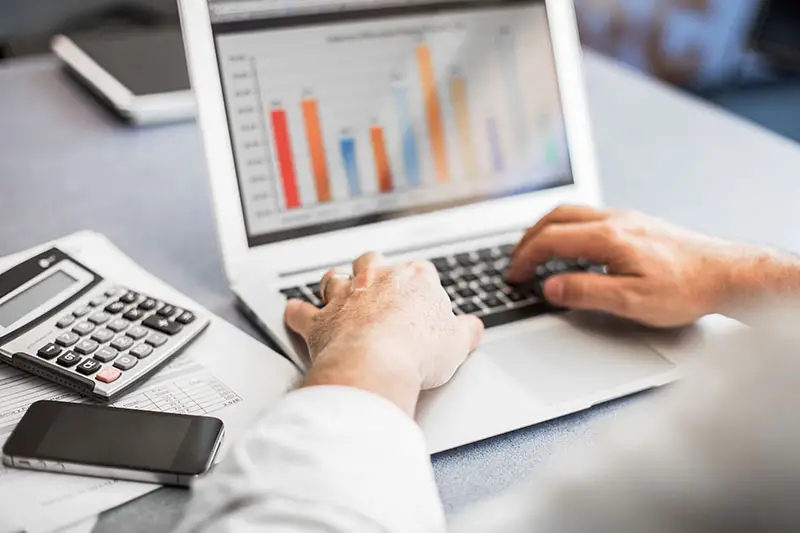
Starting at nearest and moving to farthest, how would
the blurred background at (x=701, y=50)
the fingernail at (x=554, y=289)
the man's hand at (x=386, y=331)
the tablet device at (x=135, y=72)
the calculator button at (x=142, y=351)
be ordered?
the man's hand at (x=386, y=331)
the calculator button at (x=142, y=351)
the fingernail at (x=554, y=289)
the tablet device at (x=135, y=72)
the blurred background at (x=701, y=50)

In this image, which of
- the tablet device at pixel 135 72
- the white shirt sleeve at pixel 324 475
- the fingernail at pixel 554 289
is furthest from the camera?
the tablet device at pixel 135 72

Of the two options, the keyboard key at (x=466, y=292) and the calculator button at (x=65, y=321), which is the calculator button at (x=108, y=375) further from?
the keyboard key at (x=466, y=292)

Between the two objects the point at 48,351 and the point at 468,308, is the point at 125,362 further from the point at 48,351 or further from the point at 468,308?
the point at 468,308

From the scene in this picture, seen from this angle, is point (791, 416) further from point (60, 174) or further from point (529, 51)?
point (60, 174)

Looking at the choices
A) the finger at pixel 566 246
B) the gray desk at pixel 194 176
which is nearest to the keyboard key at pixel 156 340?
the gray desk at pixel 194 176

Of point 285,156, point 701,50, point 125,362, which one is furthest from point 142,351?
point 701,50

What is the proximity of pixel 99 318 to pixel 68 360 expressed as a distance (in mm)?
55

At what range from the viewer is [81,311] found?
0.68 meters

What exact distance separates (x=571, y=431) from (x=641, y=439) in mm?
292

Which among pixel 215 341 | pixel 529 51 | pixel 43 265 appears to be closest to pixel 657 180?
pixel 529 51

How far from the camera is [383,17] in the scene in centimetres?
87

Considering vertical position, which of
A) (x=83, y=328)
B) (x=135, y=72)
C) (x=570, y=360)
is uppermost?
(x=135, y=72)

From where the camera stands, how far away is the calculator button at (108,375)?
62 centimetres

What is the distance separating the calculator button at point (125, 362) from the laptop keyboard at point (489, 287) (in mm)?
170
